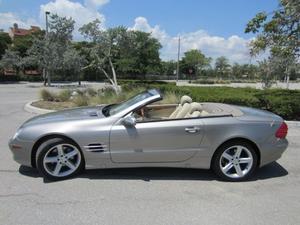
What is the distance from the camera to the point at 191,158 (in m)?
5.00

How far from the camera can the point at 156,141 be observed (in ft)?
16.1

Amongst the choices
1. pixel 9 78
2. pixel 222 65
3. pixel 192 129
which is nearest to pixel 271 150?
pixel 192 129

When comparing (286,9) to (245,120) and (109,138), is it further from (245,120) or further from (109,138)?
(109,138)

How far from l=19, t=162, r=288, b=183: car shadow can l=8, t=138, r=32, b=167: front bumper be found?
31 cm

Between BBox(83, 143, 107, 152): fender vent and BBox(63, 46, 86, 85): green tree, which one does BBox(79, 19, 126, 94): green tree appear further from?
BBox(83, 143, 107, 152): fender vent

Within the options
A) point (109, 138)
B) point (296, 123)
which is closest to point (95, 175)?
point (109, 138)

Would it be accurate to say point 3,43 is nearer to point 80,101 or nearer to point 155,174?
point 80,101

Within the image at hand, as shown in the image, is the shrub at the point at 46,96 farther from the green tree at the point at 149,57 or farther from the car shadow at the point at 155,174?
the green tree at the point at 149,57

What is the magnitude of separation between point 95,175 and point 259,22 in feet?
35.3

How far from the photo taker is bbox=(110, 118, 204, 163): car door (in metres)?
4.87

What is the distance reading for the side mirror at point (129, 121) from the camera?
483 cm

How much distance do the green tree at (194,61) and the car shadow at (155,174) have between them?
8424 cm

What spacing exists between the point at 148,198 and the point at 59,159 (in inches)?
59.4

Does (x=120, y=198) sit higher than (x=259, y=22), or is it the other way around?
(x=259, y=22)
